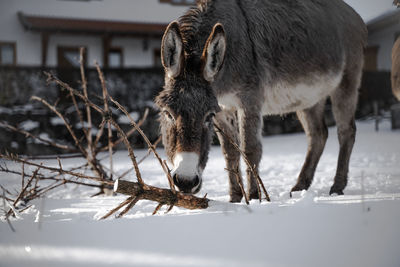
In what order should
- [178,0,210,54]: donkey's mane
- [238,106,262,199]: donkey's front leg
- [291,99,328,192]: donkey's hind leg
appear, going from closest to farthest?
[178,0,210,54]: donkey's mane, [238,106,262,199]: donkey's front leg, [291,99,328,192]: donkey's hind leg

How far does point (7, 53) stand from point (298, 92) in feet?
5.55

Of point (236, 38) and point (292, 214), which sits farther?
point (236, 38)

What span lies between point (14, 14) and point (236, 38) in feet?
3.62

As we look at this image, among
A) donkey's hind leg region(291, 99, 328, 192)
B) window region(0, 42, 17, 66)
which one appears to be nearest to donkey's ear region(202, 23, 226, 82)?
window region(0, 42, 17, 66)

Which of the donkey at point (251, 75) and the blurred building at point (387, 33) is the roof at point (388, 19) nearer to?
the blurred building at point (387, 33)

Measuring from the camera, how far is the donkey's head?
1.48 m

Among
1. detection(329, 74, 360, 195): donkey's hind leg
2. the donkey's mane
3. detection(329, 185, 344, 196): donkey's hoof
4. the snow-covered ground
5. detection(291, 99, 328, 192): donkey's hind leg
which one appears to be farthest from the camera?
detection(291, 99, 328, 192): donkey's hind leg

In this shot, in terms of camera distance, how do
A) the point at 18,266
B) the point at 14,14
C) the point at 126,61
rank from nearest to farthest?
the point at 18,266, the point at 14,14, the point at 126,61

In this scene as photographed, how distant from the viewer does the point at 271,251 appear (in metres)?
0.93

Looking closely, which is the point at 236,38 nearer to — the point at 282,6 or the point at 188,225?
the point at 282,6

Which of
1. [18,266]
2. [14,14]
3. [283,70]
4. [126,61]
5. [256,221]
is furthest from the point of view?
[126,61]

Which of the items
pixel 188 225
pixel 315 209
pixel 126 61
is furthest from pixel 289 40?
pixel 126 61

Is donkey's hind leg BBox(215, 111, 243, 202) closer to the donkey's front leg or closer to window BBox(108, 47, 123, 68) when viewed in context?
the donkey's front leg

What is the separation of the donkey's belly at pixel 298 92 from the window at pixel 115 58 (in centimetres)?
477
